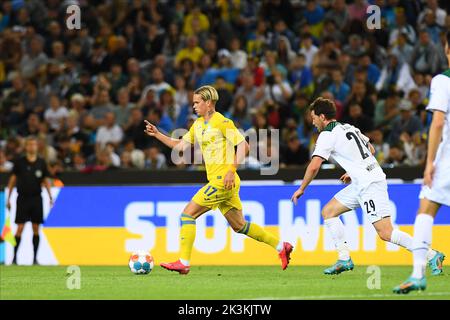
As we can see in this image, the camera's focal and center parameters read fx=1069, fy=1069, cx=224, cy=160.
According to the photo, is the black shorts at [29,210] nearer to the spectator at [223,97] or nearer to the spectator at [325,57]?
the spectator at [223,97]

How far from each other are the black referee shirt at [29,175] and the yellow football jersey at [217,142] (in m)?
5.84

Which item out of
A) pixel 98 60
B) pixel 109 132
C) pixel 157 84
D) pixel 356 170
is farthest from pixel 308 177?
pixel 98 60

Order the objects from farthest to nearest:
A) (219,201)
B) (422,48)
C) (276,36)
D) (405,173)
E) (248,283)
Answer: (276,36)
(422,48)
(405,173)
(219,201)
(248,283)

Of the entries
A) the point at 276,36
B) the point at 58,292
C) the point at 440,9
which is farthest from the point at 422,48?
the point at 58,292

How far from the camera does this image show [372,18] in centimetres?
2150

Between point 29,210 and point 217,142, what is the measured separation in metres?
5.94

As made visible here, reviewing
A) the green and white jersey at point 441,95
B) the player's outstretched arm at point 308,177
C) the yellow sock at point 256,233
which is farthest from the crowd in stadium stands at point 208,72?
the green and white jersey at point 441,95

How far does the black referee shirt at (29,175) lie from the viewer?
18.4 m

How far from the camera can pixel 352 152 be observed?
12.9m

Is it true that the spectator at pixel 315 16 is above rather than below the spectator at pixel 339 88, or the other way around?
above

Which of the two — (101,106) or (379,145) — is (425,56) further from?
(101,106)

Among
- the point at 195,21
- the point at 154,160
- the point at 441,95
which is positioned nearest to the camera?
the point at 441,95

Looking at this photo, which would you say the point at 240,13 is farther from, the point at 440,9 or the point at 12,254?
the point at 12,254

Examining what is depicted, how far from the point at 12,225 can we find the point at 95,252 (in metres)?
1.62
